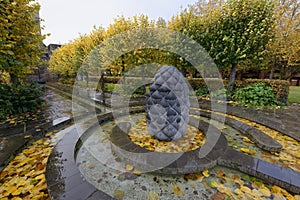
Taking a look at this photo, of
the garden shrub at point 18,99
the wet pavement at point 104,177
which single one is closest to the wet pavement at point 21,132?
the wet pavement at point 104,177

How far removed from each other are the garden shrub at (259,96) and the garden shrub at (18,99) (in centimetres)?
976

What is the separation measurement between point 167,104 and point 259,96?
635cm

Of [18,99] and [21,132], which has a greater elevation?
[18,99]

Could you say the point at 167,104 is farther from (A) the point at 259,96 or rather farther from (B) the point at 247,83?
(B) the point at 247,83

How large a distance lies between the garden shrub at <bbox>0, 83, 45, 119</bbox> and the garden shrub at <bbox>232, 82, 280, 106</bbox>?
976 centimetres

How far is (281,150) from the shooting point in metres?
2.86

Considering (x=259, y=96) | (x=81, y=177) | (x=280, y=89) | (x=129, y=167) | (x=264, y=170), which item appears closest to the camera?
(x=81, y=177)


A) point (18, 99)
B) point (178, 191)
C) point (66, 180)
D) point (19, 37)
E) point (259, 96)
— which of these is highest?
point (19, 37)

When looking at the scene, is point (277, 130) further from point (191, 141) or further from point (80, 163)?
point (80, 163)

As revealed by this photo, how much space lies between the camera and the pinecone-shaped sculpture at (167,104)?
2.74 metres

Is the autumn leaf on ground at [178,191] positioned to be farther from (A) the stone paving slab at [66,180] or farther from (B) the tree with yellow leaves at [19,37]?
(B) the tree with yellow leaves at [19,37]

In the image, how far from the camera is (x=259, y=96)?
6.57 metres

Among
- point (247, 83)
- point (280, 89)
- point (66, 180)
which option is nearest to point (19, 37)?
point (66, 180)

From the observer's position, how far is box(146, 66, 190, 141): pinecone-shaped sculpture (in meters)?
2.74
